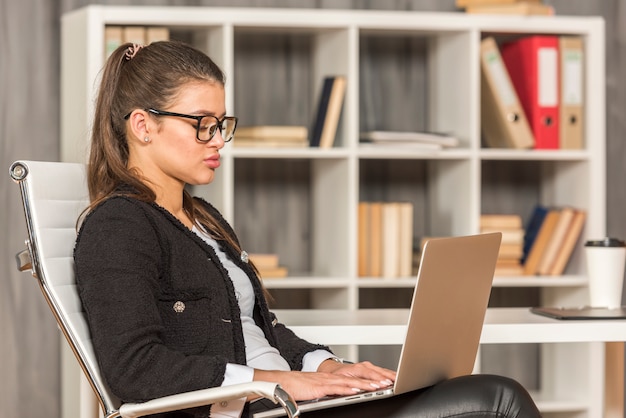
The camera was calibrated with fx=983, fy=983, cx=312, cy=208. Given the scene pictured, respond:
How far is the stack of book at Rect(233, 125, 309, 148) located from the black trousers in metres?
1.63

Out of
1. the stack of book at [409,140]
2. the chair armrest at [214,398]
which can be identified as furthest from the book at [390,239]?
the chair armrest at [214,398]

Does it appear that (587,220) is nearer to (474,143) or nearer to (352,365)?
(474,143)

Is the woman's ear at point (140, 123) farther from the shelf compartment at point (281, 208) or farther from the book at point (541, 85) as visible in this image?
the book at point (541, 85)

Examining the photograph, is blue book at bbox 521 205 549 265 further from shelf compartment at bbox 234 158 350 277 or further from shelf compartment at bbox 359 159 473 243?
shelf compartment at bbox 234 158 350 277

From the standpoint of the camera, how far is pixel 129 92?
1896 mm

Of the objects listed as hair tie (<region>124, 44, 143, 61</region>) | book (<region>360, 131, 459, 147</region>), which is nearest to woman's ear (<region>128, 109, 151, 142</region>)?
hair tie (<region>124, 44, 143, 61</region>)

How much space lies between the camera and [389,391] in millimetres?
1697

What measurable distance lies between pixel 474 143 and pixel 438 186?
34cm

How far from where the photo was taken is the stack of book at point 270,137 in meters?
3.27

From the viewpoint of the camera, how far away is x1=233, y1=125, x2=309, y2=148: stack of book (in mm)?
3271

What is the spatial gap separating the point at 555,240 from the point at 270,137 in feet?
3.50

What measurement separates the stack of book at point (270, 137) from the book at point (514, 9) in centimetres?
76

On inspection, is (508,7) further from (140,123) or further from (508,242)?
(140,123)

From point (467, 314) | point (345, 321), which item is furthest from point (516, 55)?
point (467, 314)
